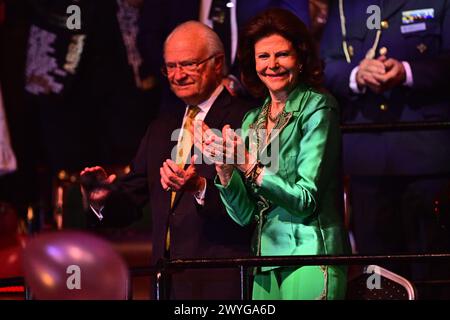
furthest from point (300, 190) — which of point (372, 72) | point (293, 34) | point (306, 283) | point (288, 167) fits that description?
point (372, 72)

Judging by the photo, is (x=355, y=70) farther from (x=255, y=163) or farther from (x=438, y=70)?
(x=255, y=163)

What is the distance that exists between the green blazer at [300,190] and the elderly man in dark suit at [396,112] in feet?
2.89

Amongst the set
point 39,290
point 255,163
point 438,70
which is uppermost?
point 438,70

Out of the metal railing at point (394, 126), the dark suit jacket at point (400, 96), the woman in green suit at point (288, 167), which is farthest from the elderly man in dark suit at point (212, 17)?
the woman in green suit at point (288, 167)

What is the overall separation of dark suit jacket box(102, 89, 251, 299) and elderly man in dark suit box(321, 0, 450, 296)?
2.44 feet

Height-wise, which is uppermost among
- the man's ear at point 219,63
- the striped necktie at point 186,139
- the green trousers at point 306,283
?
the man's ear at point 219,63

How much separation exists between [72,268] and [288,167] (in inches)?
33.6

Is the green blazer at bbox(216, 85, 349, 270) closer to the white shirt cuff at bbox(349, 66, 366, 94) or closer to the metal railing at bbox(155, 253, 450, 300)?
the metal railing at bbox(155, 253, 450, 300)

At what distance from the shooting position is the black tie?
4594mm

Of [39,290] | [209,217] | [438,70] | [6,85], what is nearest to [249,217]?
[209,217]

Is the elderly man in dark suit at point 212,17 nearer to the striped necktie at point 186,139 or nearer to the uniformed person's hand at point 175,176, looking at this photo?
the striped necktie at point 186,139

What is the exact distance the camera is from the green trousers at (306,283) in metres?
3.37

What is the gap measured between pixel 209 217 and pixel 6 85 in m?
2.47

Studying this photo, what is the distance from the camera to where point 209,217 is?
373cm
